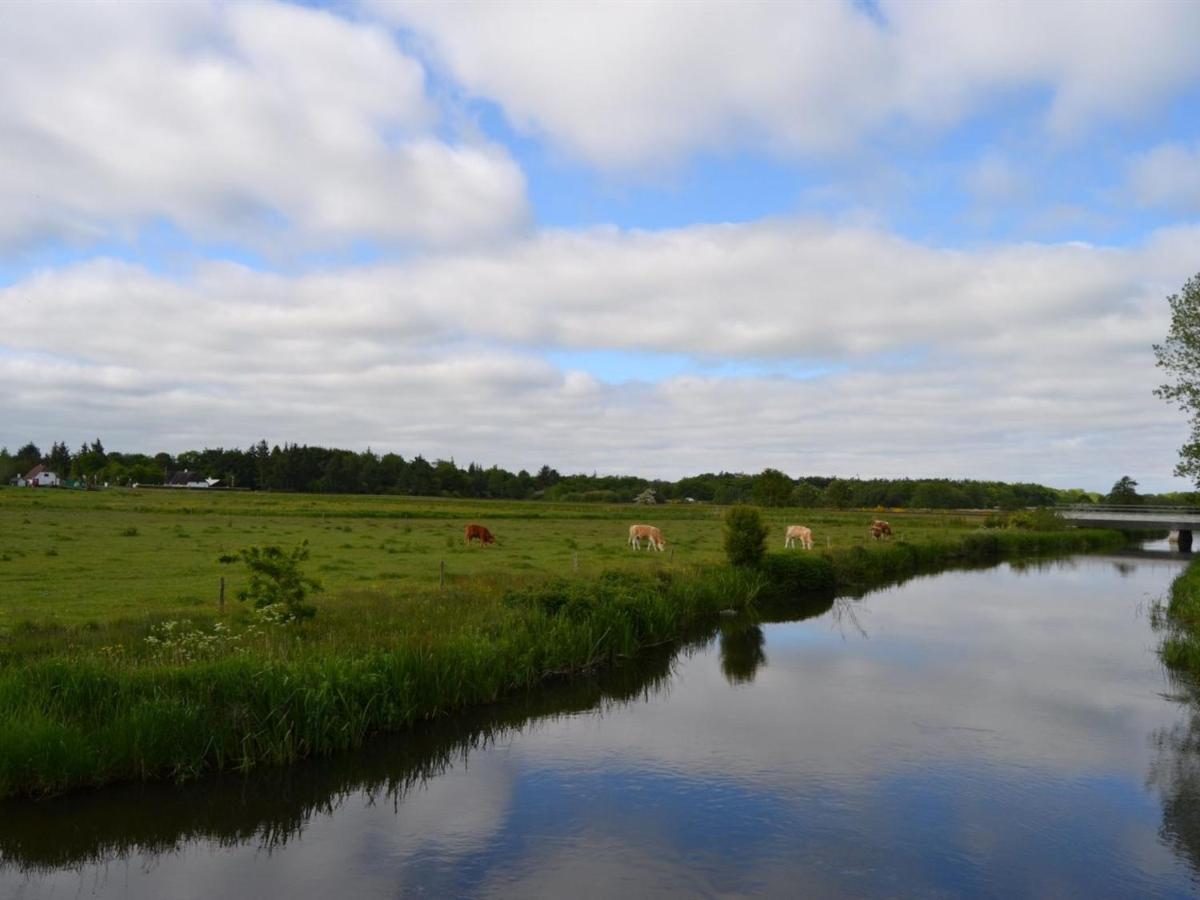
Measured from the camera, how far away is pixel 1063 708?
54.0 ft

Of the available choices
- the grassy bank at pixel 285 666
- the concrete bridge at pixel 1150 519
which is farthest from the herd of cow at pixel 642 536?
the concrete bridge at pixel 1150 519

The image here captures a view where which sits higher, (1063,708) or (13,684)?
(13,684)

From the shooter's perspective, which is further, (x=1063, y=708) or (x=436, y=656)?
(x=1063, y=708)

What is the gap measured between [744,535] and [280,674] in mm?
20757

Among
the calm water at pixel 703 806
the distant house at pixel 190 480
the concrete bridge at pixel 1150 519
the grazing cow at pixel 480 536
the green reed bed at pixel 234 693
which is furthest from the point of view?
the distant house at pixel 190 480

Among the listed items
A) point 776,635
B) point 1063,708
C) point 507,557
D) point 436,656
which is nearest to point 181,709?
point 436,656

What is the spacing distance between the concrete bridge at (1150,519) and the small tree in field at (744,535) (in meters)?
50.5

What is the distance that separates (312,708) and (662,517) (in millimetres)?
61678

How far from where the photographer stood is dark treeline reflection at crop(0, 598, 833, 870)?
31.4 feet

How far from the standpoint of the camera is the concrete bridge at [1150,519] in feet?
214

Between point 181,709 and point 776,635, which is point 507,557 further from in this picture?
point 181,709

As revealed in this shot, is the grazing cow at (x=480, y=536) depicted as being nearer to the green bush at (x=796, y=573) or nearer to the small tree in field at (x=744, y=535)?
the small tree in field at (x=744, y=535)

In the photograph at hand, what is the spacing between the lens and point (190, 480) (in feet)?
498

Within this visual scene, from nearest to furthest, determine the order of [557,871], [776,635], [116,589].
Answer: [557,871] < [116,589] < [776,635]
